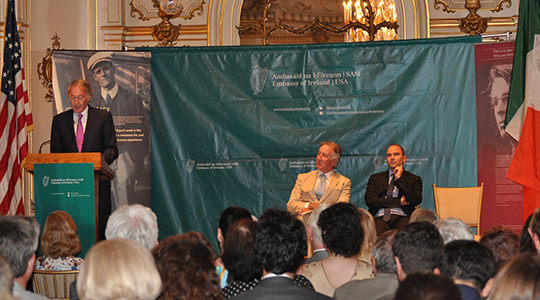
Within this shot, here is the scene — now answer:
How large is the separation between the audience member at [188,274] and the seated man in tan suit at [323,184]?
4.65 metres

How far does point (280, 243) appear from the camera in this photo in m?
3.36

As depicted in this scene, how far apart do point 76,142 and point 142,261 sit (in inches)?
171

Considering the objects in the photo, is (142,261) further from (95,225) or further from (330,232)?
(95,225)

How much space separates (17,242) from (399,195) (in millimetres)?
4724

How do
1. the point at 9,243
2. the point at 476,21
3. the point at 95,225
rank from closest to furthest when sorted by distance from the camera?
the point at 9,243
the point at 95,225
the point at 476,21

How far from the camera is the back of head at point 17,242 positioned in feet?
10.2

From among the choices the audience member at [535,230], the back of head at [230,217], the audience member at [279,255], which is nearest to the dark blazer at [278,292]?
the audience member at [279,255]

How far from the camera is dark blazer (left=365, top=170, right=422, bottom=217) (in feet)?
23.5

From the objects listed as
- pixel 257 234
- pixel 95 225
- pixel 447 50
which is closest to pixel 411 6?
pixel 447 50

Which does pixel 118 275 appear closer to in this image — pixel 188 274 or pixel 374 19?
pixel 188 274

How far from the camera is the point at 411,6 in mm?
9797

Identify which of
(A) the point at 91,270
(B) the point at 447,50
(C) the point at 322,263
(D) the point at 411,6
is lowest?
(C) the point at 322,263

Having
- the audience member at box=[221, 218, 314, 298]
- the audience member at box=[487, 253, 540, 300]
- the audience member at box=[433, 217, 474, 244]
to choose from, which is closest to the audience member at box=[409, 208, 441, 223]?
the audience member at box=[433, 217, 474, 244]

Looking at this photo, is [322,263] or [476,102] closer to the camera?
[322,263]
